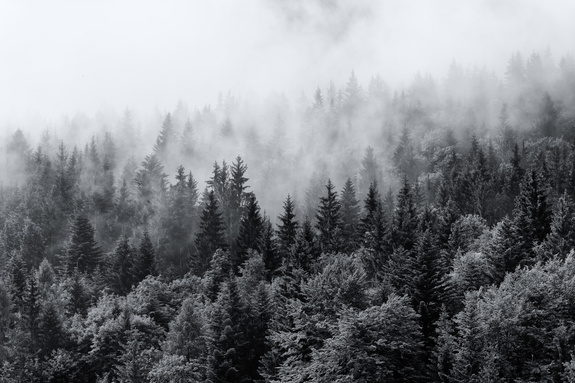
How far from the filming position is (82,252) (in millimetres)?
108250

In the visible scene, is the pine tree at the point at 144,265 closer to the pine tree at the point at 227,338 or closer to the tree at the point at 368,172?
the pine tree at the point at 227,338

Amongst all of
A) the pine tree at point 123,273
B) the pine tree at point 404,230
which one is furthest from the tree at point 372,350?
the pine tree at point 123,273

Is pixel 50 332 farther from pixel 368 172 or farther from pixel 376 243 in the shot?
pixel 368 172

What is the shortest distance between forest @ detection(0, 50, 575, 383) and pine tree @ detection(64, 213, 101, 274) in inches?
18.8

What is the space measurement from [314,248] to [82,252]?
47976mm

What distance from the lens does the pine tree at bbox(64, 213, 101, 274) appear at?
351 ft

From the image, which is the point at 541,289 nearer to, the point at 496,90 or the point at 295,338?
the point at 295,338

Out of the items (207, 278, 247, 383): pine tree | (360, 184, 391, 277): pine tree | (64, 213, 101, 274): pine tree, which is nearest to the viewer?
(207, 278, 247, 383): pine tree

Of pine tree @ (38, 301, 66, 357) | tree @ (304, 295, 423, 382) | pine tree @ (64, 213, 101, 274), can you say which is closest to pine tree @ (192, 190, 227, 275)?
pine tree @ (64, 213, 101, 274)

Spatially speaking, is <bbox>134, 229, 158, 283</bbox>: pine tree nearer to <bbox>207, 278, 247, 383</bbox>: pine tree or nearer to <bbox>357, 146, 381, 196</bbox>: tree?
<bbox>207, 278, 247, 383</bbox>: pine tree

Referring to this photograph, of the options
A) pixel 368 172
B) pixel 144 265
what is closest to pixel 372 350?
pixel 144 265

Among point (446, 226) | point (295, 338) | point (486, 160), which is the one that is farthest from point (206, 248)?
point (486, 160)

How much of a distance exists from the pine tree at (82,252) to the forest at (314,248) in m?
0.48

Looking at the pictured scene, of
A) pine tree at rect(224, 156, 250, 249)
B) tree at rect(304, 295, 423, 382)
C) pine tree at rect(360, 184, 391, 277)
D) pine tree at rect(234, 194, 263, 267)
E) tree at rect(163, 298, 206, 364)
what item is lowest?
tree at rect(304, 295, 423, 382)
